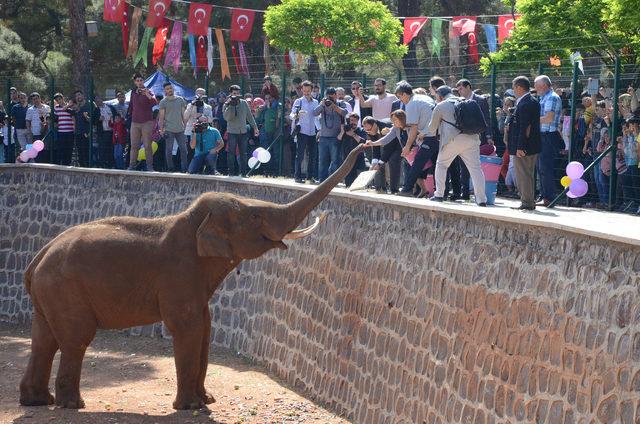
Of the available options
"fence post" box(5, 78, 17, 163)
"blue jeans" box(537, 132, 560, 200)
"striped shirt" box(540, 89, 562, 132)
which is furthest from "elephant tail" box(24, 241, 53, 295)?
"fence post" box(5, 78, 17, 163)

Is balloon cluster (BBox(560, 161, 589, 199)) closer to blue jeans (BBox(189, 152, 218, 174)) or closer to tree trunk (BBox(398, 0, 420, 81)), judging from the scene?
blue jeans (BBox(189, 152, 218, 174))

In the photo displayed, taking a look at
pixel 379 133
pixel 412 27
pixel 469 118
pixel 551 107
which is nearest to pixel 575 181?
pixel 551 107

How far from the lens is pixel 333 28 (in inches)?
1001

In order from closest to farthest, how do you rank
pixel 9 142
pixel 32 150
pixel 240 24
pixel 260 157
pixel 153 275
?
pixel 153 275 → pixel 260 157 → pixel 32 150 → pixel 9 142 → pixel 240 24

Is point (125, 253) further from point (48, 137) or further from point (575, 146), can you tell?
point (48, 137)

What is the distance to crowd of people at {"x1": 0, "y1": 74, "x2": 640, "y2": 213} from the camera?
14273mm

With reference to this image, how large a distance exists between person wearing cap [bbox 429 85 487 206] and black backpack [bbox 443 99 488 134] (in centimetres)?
13

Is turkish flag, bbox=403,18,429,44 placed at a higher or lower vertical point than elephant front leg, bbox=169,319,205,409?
higher

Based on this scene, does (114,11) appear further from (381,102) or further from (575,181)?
(575,181)

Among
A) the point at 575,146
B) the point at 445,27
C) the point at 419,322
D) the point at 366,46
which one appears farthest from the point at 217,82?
the point at 419,322

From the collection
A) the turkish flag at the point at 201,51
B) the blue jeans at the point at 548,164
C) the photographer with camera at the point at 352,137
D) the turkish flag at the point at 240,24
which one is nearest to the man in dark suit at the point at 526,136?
the blue jeans at the point at 548,164

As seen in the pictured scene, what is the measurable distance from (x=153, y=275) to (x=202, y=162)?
7528 millimetres

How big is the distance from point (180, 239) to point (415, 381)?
3229 mm

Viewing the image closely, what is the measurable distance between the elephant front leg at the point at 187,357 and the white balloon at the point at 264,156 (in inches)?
277
